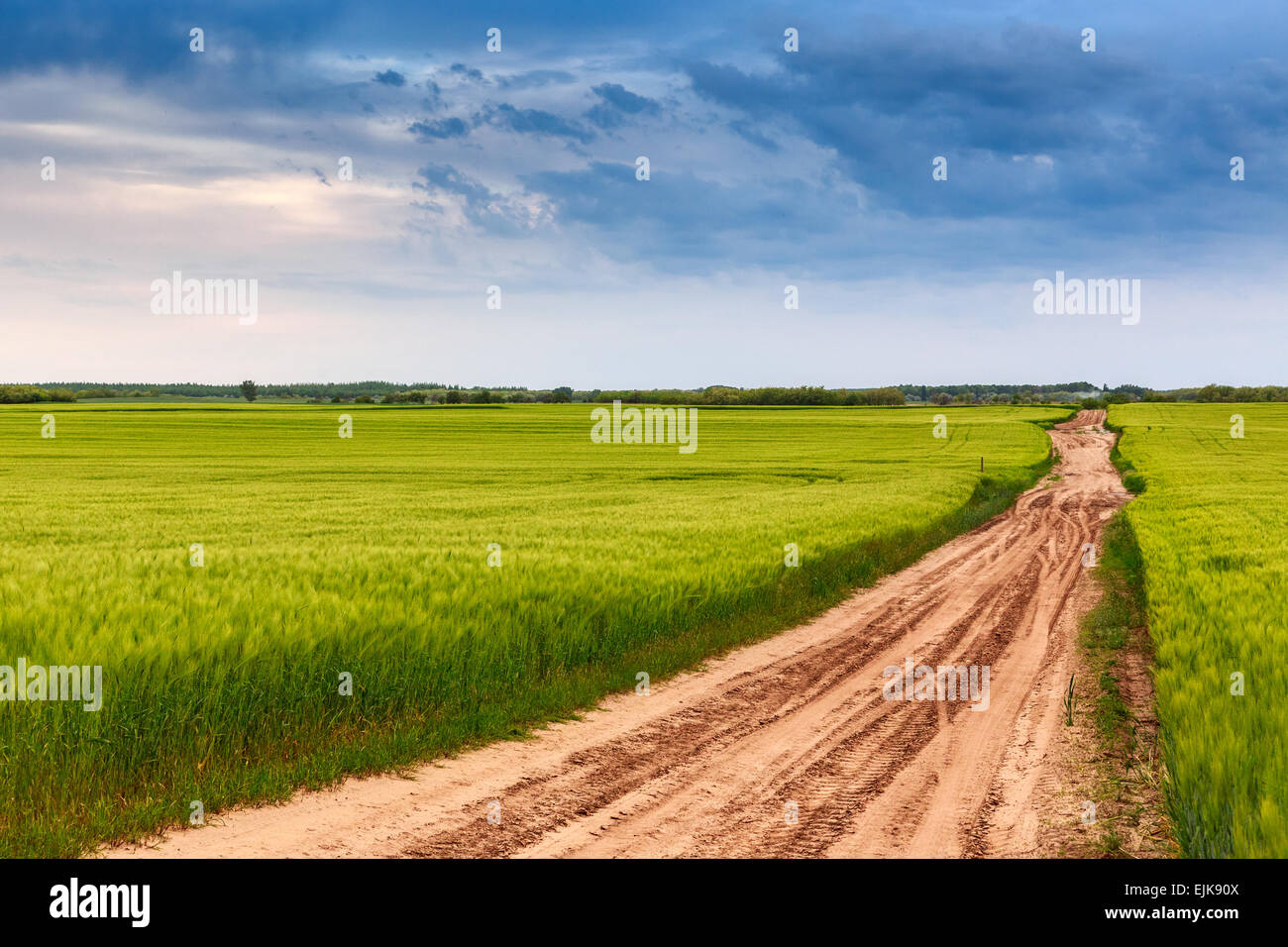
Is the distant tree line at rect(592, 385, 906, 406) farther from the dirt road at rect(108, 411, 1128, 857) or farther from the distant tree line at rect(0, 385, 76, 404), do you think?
the dirt road at rect(108, 411, 1128, 857)

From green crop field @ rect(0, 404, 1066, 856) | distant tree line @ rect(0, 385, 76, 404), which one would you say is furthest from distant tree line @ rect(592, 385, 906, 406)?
green crop field @ rect(0, 404, 1066, 856)

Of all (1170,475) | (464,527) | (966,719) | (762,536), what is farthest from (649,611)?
(1170,475)

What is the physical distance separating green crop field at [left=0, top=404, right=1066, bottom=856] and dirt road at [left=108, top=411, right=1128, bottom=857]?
70 cm

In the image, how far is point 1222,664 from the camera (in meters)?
8.91

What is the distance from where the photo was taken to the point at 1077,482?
159 ft

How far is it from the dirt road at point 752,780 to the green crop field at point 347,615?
70 centimetres

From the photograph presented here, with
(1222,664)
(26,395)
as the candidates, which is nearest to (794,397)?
(26,395)

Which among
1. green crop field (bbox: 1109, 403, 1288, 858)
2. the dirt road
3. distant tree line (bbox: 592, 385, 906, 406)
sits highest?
distant tree line (bbox: 592, 385, 906, 406)

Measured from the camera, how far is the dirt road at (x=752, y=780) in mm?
6344

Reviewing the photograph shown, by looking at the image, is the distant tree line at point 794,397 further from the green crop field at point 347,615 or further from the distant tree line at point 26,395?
the green crop field at point 347,615

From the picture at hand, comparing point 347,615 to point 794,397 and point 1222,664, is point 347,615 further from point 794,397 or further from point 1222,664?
point 794,397

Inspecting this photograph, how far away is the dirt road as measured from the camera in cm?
634

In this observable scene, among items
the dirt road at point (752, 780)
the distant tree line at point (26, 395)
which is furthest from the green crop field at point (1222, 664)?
the distant tree line at point (26, 395)

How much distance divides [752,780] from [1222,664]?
5547 millimetres
